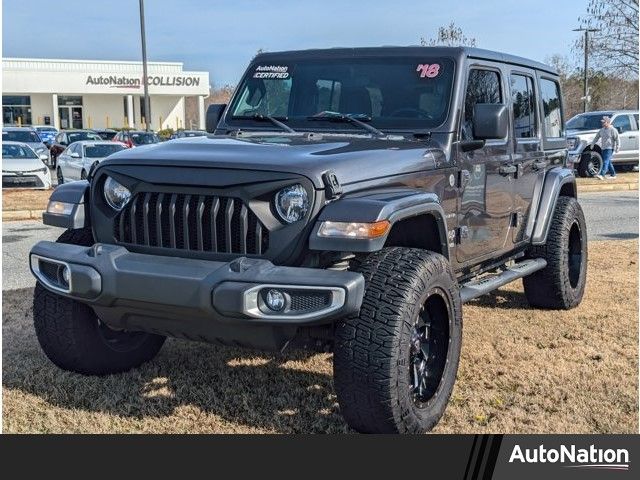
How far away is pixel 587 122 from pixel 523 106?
54.5ft

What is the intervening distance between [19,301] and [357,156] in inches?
162

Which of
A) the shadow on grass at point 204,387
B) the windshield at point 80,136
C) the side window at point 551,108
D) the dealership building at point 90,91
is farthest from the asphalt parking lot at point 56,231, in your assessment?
the dealership building at point 90,91

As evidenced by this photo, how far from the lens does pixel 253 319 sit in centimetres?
341

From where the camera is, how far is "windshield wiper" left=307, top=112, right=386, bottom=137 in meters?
4.68

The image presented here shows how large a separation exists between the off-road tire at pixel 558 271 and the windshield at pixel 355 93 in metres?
2.05

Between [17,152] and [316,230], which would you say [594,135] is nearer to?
[17,152]

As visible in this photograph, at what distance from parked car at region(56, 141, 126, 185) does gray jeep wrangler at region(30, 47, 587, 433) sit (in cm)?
1374

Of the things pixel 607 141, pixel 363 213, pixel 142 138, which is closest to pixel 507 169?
pixel 363 213

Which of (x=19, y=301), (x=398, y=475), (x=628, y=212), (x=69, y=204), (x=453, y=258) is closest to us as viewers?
(x=398, y=475)

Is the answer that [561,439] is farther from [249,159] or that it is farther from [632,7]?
[632,7]

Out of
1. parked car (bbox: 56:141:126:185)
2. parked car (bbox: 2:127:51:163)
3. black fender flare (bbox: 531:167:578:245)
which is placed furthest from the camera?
parked car (bbox: 2:127:51:163)

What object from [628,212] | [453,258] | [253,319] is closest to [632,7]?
[628,212]

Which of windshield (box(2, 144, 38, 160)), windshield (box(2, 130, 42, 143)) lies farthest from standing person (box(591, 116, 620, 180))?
windshield (box(2, 130, 42, 143))

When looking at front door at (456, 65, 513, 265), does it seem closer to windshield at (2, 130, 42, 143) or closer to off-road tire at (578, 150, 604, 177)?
off-road tire at (578, 150, 604, 177)
